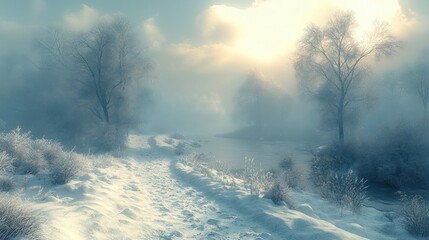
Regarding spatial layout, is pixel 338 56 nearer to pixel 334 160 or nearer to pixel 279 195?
pixel 334 160

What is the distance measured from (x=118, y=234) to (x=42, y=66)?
140 feet

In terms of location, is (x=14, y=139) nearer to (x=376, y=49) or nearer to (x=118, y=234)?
(x=118, y=234)

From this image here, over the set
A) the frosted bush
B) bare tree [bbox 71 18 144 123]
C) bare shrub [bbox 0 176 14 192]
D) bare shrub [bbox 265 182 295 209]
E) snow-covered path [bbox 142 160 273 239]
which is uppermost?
bare tree [bbox 71 18 144 123]

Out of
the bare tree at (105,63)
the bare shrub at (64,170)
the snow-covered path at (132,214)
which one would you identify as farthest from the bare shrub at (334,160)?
the bare tree at (105,63)

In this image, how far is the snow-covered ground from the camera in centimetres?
778

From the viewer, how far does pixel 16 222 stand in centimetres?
549

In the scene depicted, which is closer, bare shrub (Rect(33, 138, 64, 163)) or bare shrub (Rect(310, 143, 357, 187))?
bare shrub (Rect(33, 138, 64, 163))

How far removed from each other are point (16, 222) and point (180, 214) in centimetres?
537

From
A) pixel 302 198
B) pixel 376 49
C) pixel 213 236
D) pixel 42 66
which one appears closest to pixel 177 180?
pixel 302 198

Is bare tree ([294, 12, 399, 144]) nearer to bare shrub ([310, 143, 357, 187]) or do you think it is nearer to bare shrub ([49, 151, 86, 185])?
bare shrub ([310, 143, 357, 187])

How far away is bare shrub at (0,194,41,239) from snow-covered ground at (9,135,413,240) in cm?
36

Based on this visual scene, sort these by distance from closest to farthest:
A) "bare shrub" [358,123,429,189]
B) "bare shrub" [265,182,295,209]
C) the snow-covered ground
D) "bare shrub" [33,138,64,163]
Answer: the snow-covered ground < "bare shrub" [265,182,295,209] < "bare shrub" [33,138,64,163] < "bare shrub" [358,123,429,189]

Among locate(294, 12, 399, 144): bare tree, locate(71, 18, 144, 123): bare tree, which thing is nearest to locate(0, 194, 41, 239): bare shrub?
locate(294, 12, 399, 144): bare tree

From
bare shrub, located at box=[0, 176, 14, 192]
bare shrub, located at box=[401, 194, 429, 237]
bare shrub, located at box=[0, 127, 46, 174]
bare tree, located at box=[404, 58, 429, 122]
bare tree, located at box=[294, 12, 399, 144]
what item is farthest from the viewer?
bare tree, located at box=[404, 58, 429, 122]
